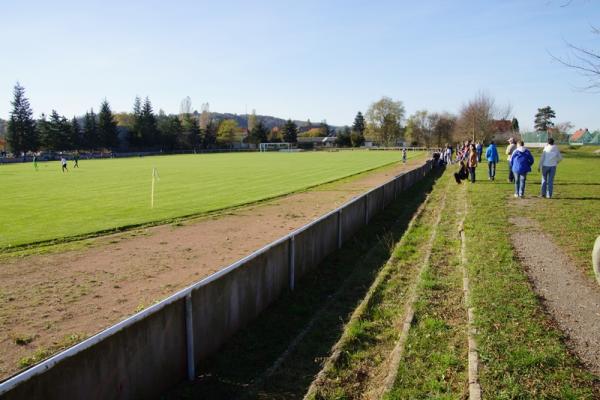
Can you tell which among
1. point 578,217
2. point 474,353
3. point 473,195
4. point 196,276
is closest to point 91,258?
point 196,276

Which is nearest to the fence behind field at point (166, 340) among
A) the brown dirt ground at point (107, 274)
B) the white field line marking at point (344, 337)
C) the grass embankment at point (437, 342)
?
the white field line marking at point (344, 337)

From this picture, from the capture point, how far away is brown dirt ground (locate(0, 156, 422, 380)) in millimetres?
5965

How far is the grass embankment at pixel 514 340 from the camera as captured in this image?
163 inches

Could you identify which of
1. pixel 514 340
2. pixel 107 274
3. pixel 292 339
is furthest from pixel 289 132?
pixel 514 340

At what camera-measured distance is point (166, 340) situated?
4539 mm

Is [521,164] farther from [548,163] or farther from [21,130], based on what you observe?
[21,130]

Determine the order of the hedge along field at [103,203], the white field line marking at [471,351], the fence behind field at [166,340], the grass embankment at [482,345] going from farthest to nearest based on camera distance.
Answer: the hedge along field at [103,203] < the grass embankment at [482,345] < the white field line marking at [471,351] < the fence behind field at [166,340]

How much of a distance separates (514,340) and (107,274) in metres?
6.99

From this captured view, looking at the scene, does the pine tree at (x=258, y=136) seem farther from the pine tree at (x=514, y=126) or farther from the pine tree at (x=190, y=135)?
the pine tree at (x=514, y=126)

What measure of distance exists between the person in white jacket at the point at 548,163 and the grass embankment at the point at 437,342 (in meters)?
8.76

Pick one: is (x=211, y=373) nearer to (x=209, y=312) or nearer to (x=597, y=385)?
(x=209, y=312)

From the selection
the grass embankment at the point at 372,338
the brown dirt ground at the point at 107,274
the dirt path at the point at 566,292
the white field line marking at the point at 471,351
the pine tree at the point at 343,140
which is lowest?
the grass embankment at the point at 372,338

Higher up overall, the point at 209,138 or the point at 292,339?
the point at 209,138

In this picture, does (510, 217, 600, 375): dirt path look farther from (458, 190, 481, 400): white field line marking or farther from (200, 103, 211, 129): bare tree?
(200, 103, 211, 129): bare tree
